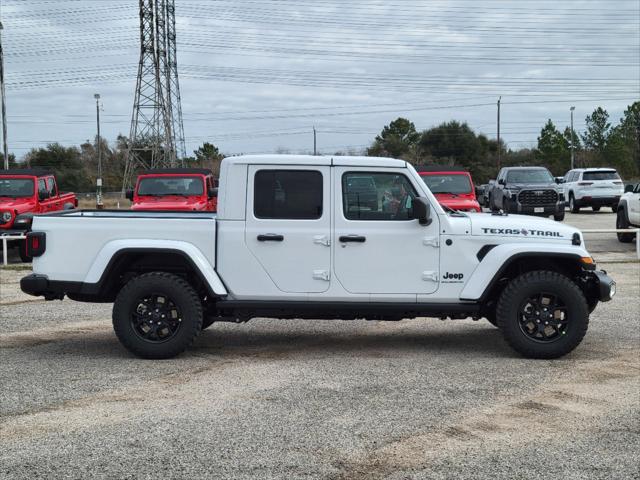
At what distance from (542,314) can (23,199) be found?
13720mm

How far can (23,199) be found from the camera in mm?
17781

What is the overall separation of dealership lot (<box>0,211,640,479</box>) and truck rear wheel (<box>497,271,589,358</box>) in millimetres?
169

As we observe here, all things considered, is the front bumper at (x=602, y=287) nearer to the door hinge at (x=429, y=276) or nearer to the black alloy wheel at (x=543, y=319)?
the black alloy wheel at (x=543, y=319)

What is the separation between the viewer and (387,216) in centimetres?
743

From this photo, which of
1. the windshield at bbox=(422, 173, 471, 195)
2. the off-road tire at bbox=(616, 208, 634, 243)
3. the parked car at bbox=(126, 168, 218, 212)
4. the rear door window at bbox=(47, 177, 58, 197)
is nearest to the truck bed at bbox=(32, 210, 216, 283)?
the parked car at bbox=(126, 168, 218, 212)

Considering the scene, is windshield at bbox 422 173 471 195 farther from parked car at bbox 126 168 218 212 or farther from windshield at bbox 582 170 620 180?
windshield at bbox 582 170 620 180

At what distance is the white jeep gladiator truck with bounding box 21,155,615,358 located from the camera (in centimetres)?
734

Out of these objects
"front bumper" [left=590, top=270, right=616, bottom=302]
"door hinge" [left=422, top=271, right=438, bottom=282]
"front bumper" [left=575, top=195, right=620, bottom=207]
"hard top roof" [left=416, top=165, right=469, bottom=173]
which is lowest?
"front bumper" [left=590, top=270, right=616, bottom=302]

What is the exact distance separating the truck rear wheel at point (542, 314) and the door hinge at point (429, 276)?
0.66 metres

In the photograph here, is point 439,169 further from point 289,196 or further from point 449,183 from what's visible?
point 289,196

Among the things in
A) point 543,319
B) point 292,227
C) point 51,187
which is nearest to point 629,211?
point 543,319

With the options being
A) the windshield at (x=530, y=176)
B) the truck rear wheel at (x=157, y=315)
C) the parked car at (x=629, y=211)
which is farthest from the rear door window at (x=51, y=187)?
the windshield at (x=530, y=176)

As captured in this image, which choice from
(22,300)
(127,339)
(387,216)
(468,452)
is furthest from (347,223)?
(22,300)

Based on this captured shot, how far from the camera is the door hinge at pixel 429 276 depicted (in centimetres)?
734
